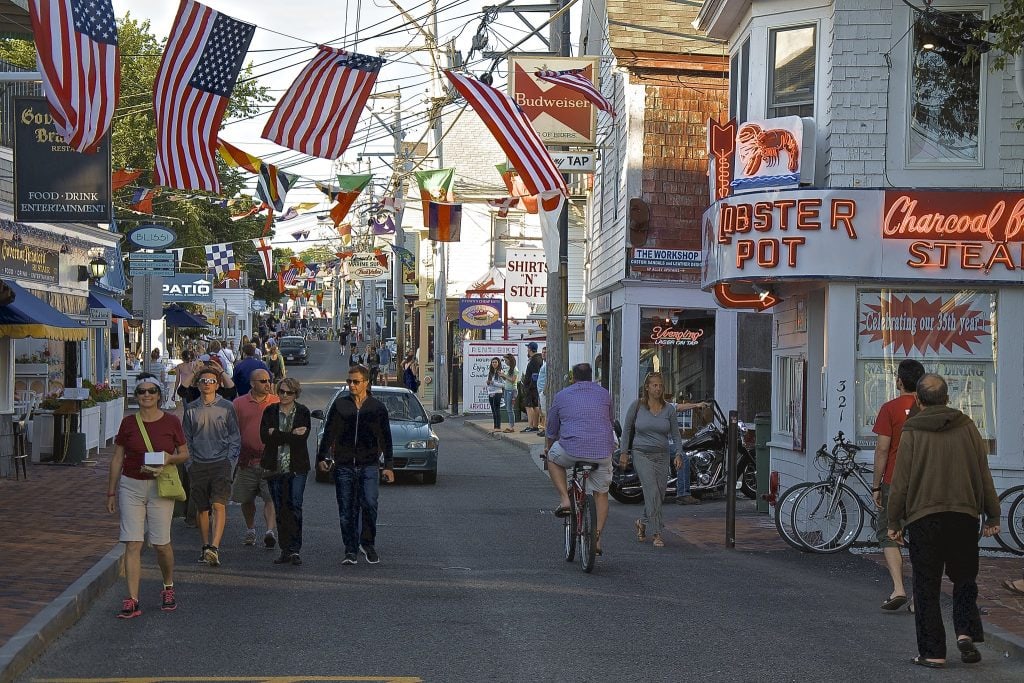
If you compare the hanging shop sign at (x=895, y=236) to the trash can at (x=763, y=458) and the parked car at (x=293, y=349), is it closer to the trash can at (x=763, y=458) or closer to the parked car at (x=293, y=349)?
the trash can at (x=763, y=458)

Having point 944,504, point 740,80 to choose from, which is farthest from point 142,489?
point 740,80

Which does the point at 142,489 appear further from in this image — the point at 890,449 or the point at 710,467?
the point at 710,467

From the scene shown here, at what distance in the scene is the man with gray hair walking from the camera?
8562 millimetres

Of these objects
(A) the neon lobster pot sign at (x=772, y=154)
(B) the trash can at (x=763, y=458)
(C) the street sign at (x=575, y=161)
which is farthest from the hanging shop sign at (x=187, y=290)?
(A) the neon lobster pot sign at (x=772, y=154)

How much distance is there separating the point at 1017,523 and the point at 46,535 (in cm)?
992

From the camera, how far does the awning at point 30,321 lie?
20375 mm

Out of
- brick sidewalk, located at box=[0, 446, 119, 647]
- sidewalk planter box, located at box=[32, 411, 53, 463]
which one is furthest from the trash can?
sidewalk planter box, located at box=[32, 411, 53, 463]

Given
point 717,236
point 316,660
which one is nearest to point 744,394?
point 717,236

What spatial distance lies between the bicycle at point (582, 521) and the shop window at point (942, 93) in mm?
5402

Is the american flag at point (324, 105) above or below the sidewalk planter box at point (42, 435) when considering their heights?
above

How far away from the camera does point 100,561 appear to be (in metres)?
11.7

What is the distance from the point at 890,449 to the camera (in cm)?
1091

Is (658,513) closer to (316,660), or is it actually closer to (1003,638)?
(1003,638)

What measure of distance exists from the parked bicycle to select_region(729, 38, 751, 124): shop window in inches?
208
